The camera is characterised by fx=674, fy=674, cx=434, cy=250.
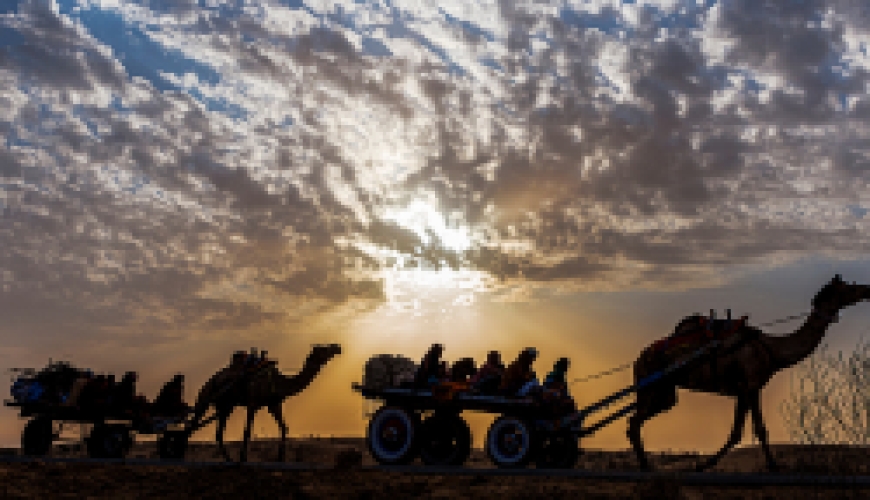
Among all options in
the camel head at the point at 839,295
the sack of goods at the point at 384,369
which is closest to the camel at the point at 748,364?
the camel head at the point at 839,295

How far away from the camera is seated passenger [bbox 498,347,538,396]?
43.5ft

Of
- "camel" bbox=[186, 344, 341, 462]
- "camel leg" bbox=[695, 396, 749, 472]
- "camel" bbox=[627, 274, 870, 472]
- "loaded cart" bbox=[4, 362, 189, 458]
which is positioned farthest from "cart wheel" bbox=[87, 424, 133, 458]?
"camel leg" bbox=[695, 396, 749, 472]

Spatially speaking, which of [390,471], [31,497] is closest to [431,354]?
[390,471]

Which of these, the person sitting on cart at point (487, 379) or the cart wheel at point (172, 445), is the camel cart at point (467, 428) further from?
the cart wheel at point (172, 445)

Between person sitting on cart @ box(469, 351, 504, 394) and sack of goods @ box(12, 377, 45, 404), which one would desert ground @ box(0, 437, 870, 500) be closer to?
person sitting on cart @ box(469, 351, 504, 394)

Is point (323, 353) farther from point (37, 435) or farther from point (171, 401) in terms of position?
point (37, 435)

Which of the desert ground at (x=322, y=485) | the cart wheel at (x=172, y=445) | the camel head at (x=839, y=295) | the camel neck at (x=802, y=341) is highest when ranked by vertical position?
the camel head at (x=839, y=295)

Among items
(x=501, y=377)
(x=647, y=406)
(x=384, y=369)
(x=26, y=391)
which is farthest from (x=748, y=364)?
(x=26, y=391)

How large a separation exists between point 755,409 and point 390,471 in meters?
6.90

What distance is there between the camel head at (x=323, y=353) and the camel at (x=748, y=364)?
8.46 metres

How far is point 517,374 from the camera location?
43.6 ft

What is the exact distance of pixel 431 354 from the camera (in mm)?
13945

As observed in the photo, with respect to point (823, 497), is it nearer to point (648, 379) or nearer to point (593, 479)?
point (593, 479)

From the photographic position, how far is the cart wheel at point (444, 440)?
44.0 ft
